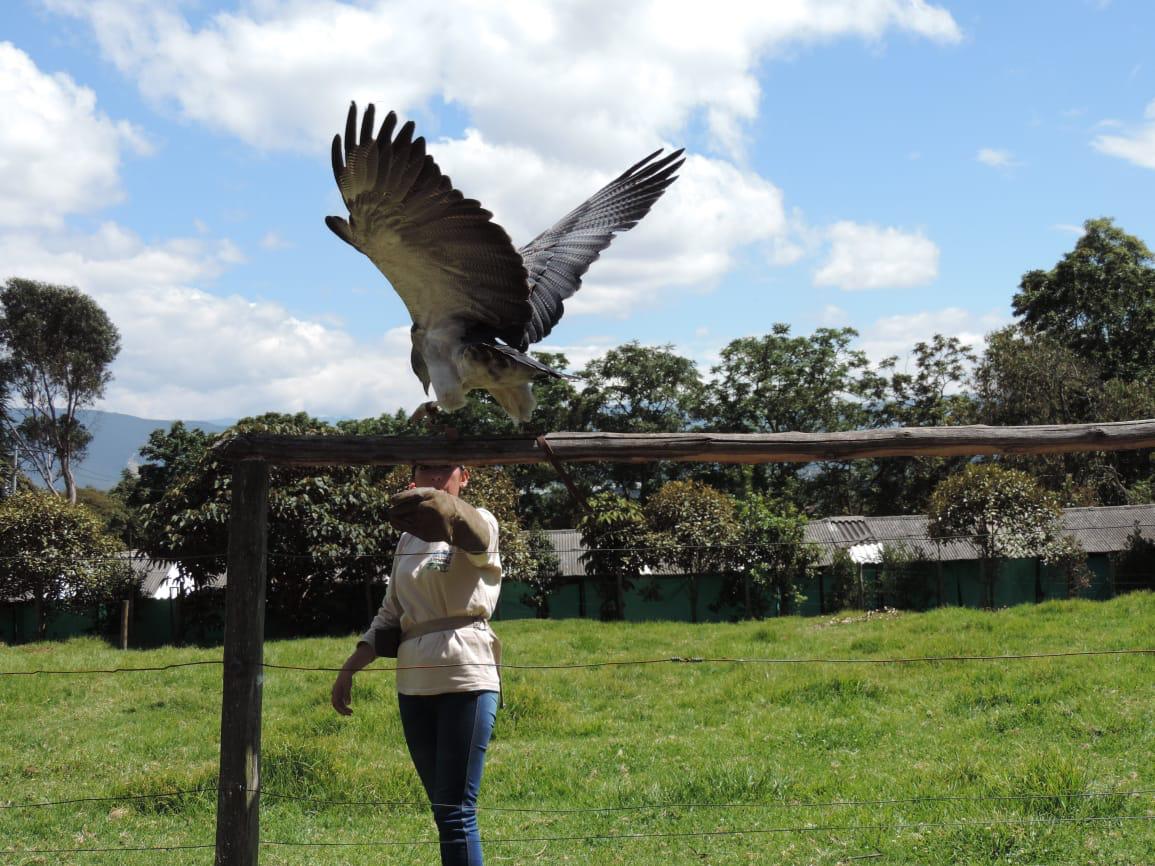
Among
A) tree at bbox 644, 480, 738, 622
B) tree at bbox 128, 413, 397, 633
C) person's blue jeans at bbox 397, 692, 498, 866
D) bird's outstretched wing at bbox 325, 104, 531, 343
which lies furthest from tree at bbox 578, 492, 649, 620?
person's blue jeans at bbox 397, 692, 498, 866

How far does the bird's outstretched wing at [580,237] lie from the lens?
5.04 meters

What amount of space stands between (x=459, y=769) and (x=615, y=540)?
16.0 m

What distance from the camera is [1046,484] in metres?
26.8

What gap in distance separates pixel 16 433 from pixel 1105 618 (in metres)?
33.5

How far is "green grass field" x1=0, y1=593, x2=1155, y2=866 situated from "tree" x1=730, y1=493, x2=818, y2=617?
8369mm

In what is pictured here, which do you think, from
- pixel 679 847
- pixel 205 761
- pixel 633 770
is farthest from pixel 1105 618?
pixel 205 761

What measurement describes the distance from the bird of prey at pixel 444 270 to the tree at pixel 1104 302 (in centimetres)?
2948

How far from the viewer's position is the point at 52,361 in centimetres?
3241

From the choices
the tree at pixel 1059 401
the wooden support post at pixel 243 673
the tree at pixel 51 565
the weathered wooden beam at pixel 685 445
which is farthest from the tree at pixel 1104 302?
the wooden support post at pixel 243 673

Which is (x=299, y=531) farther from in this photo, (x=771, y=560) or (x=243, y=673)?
(x=243, y=673)

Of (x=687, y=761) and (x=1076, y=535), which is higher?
(x=1076, y=535)

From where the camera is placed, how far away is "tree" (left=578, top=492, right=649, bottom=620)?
Answer: 19.1m

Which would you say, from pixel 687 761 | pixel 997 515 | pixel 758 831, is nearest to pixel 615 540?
pixel 997 515

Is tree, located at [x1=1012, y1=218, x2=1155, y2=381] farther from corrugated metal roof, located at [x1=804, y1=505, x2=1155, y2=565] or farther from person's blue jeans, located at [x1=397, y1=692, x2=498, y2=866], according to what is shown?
person's blue jeans, located at [x1=397, y1=692, x2=498, y2=866]
